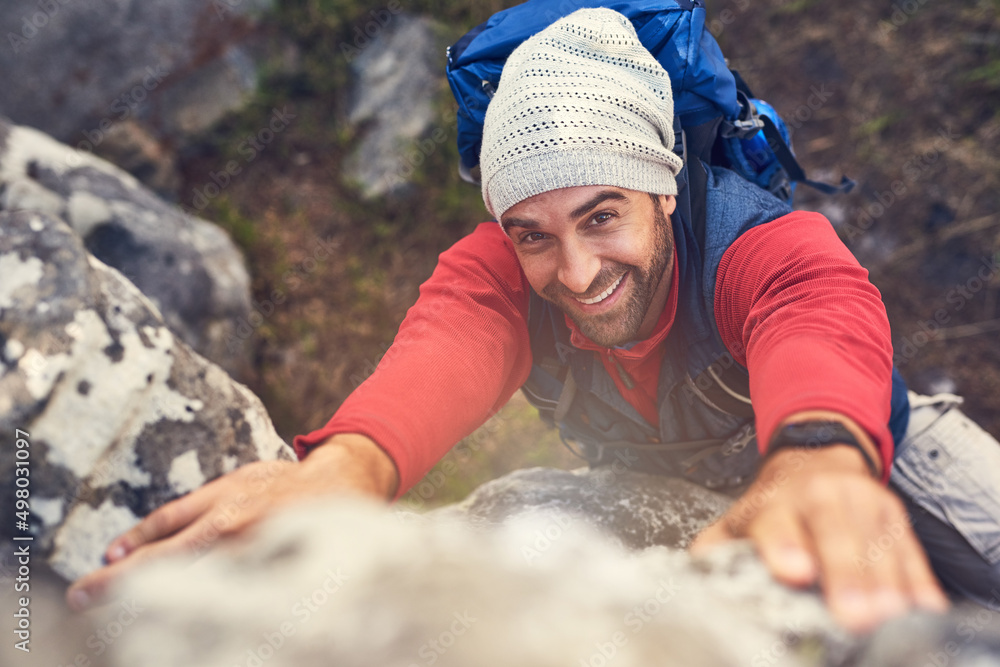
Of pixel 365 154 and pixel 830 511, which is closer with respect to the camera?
pixel 830 511

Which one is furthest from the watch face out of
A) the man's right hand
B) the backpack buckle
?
the backpack buckle

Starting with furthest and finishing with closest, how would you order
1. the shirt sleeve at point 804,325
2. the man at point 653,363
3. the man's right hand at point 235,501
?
1. the shirt sleeve at point 804,325
2. the man's right hand at point 235,501
3. the man at point 653,363

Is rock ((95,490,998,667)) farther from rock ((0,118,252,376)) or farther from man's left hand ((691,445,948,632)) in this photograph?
rock ((0,118,252,376))

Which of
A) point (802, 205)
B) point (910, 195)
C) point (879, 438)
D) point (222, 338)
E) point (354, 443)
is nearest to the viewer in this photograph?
point (879, 438)

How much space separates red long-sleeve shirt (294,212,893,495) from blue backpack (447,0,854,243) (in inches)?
14.5

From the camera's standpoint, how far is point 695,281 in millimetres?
2078

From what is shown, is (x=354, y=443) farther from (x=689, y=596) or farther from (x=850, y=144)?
(x=850, y=144)

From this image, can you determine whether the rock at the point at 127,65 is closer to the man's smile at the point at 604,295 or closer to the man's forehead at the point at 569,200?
the man's forehead at the point at 569,200

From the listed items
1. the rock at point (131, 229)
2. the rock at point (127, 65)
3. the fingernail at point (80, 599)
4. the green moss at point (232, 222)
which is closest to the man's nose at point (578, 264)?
the fingernail at point (80, 599)

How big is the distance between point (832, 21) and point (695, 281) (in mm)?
4400

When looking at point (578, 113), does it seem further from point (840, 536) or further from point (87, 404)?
point (87, 404)

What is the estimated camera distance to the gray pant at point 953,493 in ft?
8.52

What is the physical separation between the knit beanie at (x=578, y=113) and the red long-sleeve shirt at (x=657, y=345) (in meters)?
0.41

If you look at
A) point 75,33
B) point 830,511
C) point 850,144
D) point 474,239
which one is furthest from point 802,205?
point 75,33
